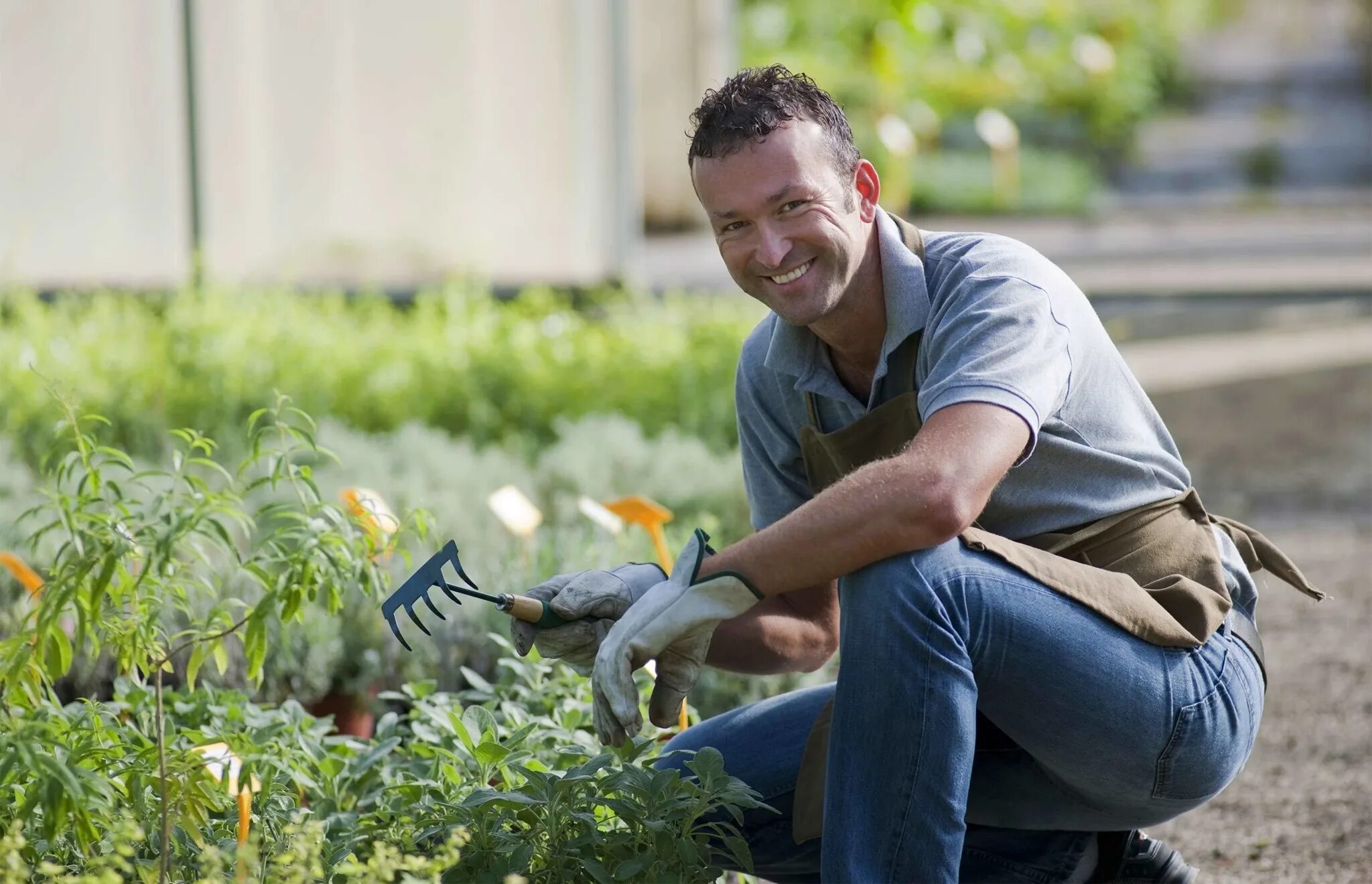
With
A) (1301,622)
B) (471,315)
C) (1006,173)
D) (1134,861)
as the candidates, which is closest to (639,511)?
(1134,861)

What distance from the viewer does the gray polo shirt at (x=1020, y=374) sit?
2.11m

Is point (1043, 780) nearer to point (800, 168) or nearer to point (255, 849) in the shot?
point (800, 168)

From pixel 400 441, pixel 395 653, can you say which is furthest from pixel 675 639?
pixel 400 441

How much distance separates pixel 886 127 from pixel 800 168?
967 centimetres

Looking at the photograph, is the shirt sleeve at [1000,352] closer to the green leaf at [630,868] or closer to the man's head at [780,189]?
the man's head at [780,189]

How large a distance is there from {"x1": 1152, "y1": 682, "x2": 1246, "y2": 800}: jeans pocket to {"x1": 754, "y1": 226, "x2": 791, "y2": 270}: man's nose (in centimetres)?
82

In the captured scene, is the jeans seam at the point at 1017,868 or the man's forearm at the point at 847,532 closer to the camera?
the man's forearm at the point at 847,532

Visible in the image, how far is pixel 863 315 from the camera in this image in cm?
237

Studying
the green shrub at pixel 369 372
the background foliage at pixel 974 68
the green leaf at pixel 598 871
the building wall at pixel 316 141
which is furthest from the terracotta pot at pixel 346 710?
the background foliage at pixel 974 68

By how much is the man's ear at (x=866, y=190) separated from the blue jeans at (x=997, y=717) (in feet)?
1.91

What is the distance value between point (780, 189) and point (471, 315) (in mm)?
3982

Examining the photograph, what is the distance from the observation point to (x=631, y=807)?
2.07 metres

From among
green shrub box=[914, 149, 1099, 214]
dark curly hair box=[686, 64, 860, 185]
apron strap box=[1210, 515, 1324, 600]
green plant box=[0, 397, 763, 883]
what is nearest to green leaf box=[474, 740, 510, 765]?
green plant box=[0, 397, 763, 883]

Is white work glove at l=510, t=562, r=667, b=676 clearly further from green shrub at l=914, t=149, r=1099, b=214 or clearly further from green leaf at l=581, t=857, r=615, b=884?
green shrub at l=914, t=149, r=1099, b=214
